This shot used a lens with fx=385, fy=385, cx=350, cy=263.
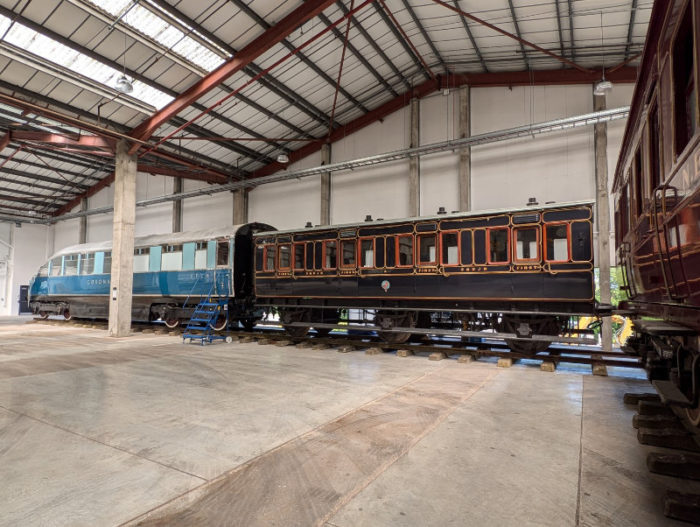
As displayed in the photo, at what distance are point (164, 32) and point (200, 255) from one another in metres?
6.89

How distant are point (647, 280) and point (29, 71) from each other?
Answer: 54.0ft

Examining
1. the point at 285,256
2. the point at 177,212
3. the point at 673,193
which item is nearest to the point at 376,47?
the point at 285,256

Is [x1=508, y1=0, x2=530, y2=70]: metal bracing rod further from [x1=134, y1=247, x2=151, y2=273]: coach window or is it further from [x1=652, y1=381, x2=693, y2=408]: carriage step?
[x1=134, y1=247, x2=151, y2=273]: coach window

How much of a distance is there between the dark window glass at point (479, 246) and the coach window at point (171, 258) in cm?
1055

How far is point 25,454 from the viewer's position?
3.46 meters

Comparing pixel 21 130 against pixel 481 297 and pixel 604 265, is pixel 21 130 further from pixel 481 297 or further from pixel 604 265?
pixel 604 265

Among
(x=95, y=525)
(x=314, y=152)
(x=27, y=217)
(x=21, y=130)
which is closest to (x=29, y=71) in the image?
(x=21, y=130)

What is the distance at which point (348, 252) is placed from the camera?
10.8 m

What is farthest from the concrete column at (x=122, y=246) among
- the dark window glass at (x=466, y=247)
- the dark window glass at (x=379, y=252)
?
the dark window glass at (x=466, y=247)

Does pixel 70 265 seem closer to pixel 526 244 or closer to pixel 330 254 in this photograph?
pixel 330 254

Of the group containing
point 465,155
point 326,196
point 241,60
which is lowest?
point 326,196

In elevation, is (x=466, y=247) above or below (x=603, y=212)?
below

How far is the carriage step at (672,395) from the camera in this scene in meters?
2.80

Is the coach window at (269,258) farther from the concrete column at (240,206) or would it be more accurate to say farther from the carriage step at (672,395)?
the carriage step at (672,395)
